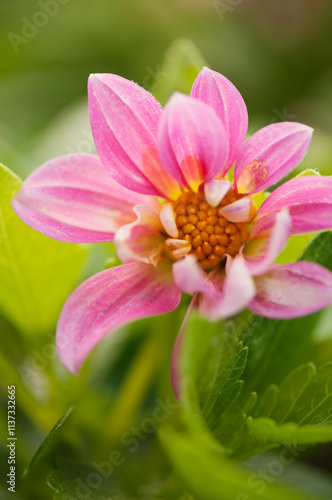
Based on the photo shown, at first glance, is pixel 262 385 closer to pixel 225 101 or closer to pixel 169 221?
pixel 169 221

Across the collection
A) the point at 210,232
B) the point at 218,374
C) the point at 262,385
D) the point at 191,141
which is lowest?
the point at 262,385

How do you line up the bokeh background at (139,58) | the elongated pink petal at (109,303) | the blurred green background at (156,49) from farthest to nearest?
1. the blurred green background at (156,49)
2. the bokeh background at (139,58)
3. the elongated pink petal at (109,303)

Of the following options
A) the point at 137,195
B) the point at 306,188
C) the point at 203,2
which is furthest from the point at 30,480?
the point at 203,2

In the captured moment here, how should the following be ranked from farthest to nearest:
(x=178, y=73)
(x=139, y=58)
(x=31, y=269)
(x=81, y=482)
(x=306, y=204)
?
(x=139, y=58) → (x=178, y=73) → (x=31, y=269) → (x=81, y=482) → (x=306, y=204)

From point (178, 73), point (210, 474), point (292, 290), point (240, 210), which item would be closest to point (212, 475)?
point (210, 474)

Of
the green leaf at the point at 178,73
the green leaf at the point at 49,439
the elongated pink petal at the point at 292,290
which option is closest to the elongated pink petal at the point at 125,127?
the elongated pink petal at the point at 292,290

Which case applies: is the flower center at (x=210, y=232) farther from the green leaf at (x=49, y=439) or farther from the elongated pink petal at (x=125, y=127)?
the green leaf at (x=49, y=439)
